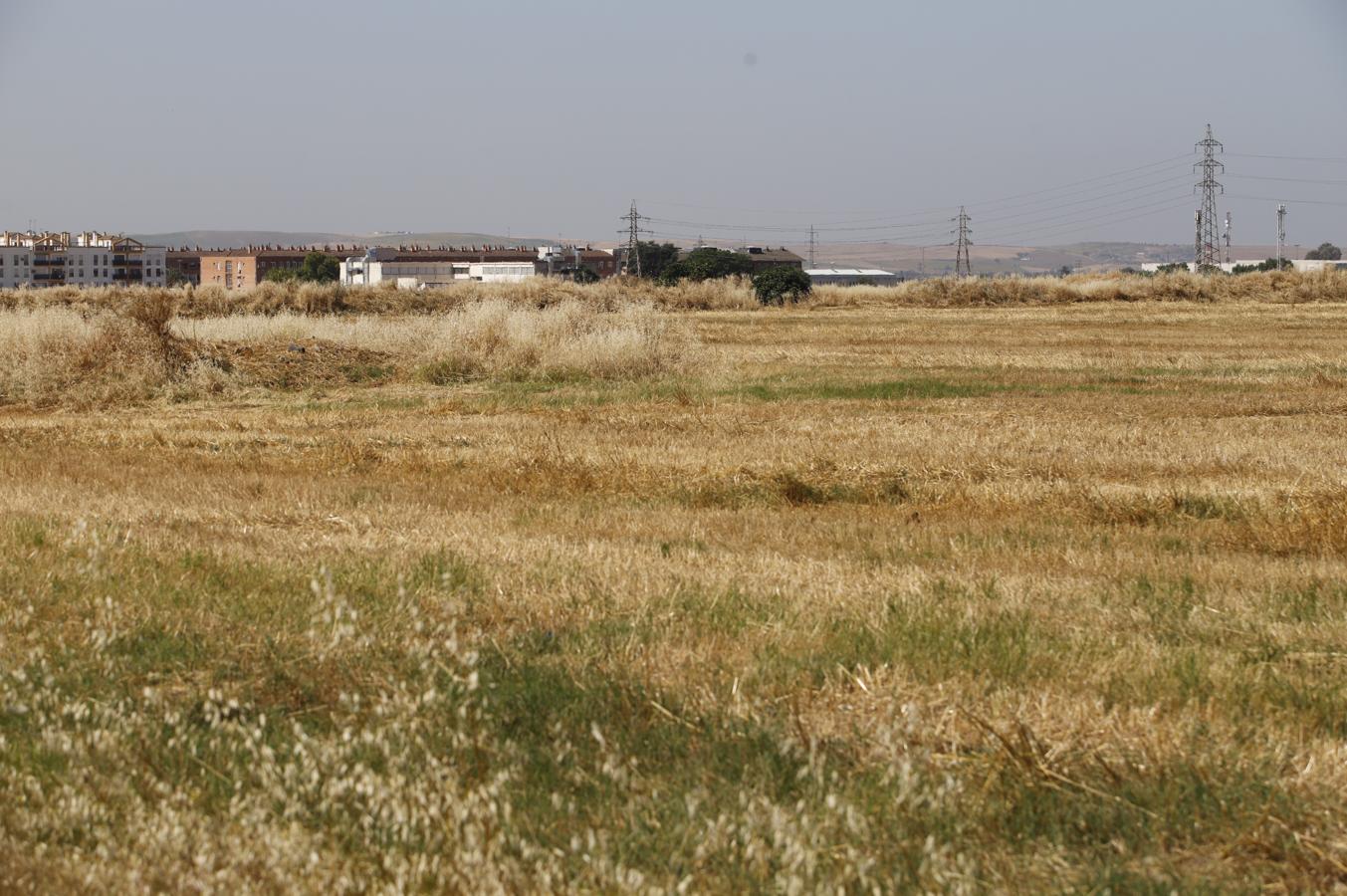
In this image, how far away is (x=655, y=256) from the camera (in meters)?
140

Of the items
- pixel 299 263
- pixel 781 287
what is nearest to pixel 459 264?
pixel 299 263

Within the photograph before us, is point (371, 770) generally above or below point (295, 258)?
below

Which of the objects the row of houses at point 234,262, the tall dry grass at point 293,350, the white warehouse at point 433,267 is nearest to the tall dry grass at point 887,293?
the tall dry grass at point 293,350

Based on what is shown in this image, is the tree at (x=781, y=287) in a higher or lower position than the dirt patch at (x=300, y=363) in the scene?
higher

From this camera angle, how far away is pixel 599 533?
31.3 ft

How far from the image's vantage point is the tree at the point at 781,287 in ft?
203

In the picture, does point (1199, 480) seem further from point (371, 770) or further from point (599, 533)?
point (371, 770)

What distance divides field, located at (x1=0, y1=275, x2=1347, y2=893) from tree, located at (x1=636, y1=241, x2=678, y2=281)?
12242 centimetres

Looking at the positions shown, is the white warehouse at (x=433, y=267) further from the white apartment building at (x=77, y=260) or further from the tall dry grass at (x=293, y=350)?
the tall dry grass at (x=293, y=350)

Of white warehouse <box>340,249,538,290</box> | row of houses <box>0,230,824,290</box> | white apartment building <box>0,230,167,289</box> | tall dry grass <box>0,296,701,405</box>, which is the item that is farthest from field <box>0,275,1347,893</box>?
white apartment building <box>0,230,167,289</box>

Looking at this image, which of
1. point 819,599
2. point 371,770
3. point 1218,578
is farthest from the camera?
point 1218,578

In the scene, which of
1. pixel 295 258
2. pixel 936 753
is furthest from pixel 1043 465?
pixel 295 258

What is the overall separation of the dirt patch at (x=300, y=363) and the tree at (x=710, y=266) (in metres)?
73.0

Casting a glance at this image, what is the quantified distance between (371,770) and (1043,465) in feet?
30.9
